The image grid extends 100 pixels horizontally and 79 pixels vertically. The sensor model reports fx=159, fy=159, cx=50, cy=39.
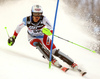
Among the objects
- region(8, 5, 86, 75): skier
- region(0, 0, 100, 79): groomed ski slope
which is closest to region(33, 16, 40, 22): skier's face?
region(8, 5, 86, 75): skier

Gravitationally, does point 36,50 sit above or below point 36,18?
below

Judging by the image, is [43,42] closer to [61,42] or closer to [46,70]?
[46,70]

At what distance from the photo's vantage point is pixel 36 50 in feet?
4.33

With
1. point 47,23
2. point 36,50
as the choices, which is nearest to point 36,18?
point 47,23

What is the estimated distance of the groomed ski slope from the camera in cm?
85

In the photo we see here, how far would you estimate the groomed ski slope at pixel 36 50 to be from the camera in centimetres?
85

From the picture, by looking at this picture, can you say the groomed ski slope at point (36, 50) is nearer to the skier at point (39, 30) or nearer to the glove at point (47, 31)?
the skier at point (39, 30)

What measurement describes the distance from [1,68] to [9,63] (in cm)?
8

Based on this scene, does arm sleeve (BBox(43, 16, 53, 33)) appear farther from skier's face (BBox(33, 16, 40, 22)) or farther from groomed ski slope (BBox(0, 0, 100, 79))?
groomed ski slope (BBox(0, 0, 100, 79))

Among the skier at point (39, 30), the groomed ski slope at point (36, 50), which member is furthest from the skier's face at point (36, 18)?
the groomed ski slope at point (36, 50)

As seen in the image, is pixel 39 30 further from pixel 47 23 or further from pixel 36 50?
pixel 36 50

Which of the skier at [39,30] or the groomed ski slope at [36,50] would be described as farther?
the skier at [39,30]

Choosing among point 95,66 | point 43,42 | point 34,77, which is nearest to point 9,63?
point 34,77

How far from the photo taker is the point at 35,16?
0.98 metres
